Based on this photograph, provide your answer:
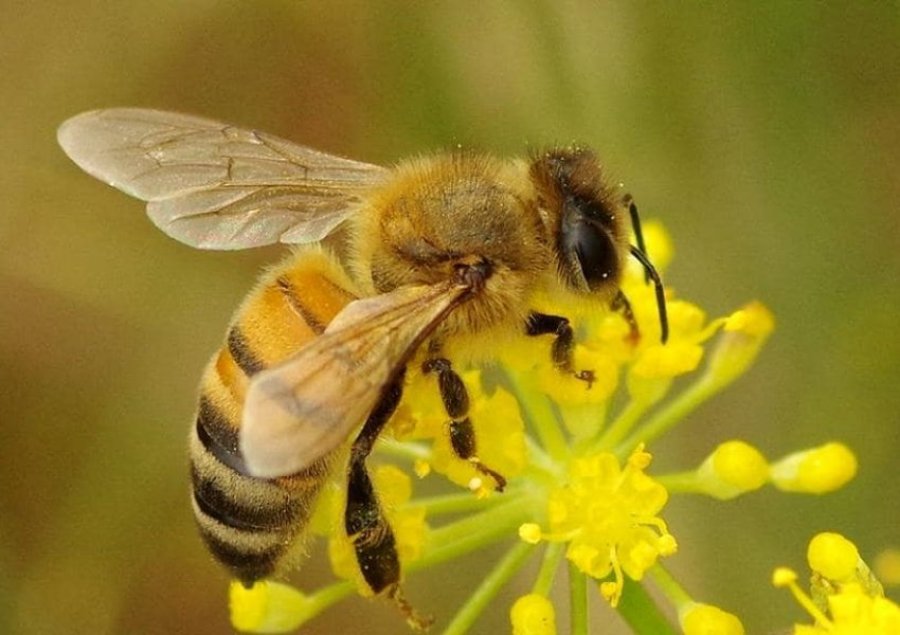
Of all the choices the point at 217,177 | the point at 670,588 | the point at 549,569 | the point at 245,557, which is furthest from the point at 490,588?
the point at 217,177

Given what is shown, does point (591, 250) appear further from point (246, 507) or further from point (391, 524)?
point (246, 507)

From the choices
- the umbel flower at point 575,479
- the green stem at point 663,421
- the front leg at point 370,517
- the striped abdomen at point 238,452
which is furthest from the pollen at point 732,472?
the striped abdomen at point 238,452

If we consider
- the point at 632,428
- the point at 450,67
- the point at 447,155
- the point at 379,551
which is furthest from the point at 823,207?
the point at 379,551

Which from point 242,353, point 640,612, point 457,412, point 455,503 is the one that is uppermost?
point 242,353

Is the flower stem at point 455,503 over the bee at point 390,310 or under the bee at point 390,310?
under

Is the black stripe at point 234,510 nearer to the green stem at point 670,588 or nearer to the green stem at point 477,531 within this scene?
the green stem at point 477,531

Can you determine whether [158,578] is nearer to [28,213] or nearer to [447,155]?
[28,213]
